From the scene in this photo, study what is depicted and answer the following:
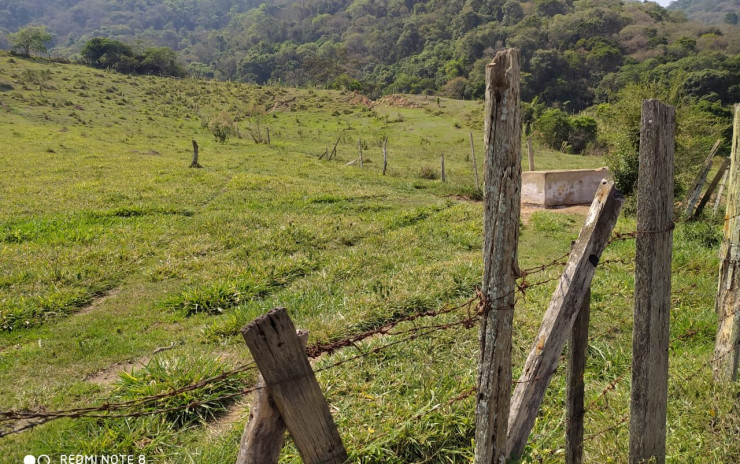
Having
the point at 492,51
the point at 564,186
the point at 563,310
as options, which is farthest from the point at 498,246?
the point at 492,51

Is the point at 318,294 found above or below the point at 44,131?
below

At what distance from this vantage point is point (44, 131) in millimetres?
30609

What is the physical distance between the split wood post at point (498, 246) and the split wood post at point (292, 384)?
815mm

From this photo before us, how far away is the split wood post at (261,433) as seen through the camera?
2268 millimetres

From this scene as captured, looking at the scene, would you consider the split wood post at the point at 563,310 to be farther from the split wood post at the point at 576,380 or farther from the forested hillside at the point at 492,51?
the forested hillside at the point at 492,51

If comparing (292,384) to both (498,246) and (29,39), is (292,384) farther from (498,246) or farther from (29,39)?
(29,39)

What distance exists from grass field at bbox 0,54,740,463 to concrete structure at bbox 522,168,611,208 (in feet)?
7.26

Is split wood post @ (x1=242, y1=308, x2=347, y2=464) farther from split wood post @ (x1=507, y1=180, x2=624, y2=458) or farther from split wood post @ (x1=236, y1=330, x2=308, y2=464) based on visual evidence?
split wood post @ (x1=507, y1=180, x2=624, y2=458)

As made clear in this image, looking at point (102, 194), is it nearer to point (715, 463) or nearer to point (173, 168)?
point (173, 168)

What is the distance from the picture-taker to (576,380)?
287cm

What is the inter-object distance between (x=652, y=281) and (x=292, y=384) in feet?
6.93

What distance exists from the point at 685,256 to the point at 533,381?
8.09 m

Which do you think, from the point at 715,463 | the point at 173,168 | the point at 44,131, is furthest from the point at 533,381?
the point at 44,131

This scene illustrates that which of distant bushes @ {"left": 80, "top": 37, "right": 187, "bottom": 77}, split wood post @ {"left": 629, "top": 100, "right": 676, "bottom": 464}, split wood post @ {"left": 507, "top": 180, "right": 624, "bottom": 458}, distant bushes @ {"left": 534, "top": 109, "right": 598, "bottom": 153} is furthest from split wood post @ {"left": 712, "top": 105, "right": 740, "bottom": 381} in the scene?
distant bushes @ {"left": 80, "top": 37, "right": 187, "bottom": 77}
